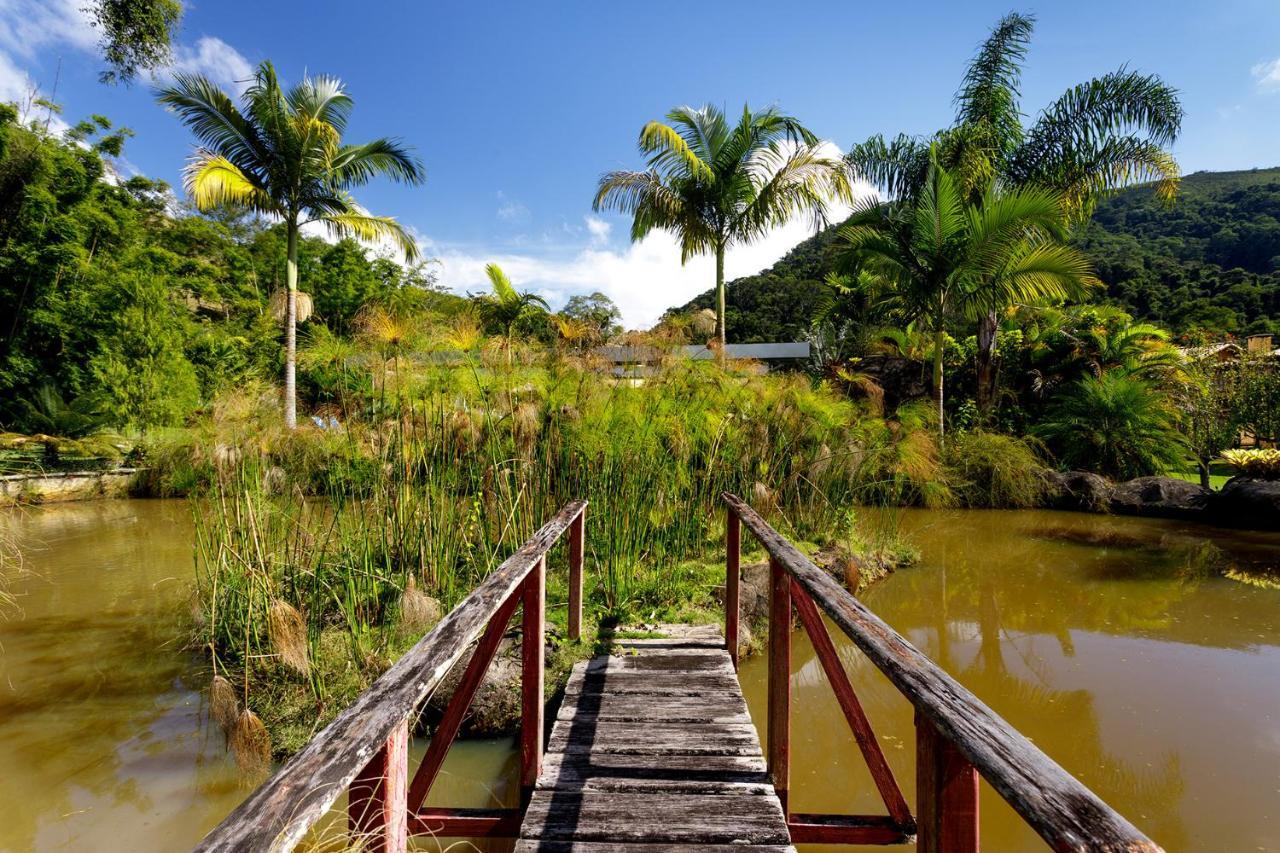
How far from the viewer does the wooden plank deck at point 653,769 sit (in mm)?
1616

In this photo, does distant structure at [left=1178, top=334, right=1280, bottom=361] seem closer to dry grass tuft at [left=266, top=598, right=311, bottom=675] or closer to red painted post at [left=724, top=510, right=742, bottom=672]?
red painted post at [left=724, top=510, right=742, bottom=672]

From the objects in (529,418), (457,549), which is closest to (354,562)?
(457,549)

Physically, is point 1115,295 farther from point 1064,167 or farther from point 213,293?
point 213,293

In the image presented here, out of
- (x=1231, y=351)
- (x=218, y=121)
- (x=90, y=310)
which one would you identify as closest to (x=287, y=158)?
(x=218, y=121)

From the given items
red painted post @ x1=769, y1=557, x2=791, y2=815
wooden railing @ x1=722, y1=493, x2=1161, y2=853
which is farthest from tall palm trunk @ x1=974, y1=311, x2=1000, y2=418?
wooden railing @ x1=722, y1=493, x2=1161, y2=853

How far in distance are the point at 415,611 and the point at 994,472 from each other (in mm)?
8191

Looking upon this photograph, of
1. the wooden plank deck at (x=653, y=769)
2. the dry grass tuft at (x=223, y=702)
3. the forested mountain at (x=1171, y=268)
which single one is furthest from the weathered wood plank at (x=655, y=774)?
the forested mountain at (x=1171, y=268)

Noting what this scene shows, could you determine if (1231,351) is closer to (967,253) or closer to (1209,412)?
(1209,412)

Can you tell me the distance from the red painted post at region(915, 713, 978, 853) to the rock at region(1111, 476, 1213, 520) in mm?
9520

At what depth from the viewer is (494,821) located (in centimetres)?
197

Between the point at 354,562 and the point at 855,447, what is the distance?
4121 millimetres

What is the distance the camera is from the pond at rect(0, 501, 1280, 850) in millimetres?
2338

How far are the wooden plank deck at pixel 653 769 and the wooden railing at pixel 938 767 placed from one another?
24 cm

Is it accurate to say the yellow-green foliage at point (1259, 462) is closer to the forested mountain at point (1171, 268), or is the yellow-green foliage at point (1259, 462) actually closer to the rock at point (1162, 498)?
the rock at point (1162, 498)
